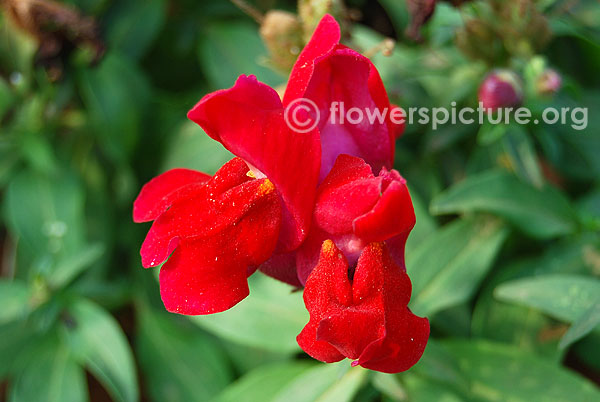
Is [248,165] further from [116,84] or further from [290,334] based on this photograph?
[116,84]

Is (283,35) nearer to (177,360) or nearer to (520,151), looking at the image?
(520,151)

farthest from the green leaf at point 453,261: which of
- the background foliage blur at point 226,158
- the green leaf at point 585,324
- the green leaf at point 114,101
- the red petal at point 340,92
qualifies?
the green leaf at point 114,101

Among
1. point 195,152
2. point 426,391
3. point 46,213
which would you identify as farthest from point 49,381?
point 426,391

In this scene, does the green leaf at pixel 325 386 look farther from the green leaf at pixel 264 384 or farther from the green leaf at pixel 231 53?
the green leaf at pixel 231 53

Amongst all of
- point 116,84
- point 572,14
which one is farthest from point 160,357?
point 572,14

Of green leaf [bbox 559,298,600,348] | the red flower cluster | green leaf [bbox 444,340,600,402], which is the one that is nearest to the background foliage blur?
green leaf [bbox 444,340,600,402]

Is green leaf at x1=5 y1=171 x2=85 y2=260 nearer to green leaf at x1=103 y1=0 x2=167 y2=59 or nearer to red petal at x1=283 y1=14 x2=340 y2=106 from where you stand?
green leaf at x1=103 y1=0 x2=167 y2=59
